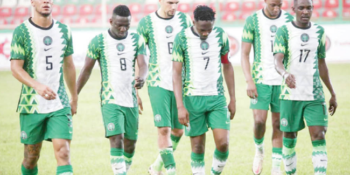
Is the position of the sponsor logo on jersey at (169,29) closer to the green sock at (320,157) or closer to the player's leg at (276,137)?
the player's leg at (276,137)

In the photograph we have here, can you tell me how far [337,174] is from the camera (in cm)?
827

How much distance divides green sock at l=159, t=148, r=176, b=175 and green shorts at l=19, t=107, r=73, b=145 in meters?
1.60

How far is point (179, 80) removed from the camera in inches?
282

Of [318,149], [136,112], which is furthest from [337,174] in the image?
[136,112]

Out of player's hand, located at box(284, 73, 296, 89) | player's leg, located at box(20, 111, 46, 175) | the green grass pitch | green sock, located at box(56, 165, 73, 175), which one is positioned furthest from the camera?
the green grass pitch

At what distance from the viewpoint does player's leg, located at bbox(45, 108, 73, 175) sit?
6.30 metres

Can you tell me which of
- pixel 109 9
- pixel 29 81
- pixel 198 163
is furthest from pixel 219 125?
pixel 109 9

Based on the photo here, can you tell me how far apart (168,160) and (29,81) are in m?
2.30

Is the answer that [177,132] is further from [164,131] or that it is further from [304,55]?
[304,55]

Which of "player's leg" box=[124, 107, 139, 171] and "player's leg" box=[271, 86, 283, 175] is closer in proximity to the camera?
"player's leg" box=[124, 107, 139, 171]

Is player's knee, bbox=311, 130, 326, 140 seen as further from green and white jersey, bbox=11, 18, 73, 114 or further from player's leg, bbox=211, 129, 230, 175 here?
green and white jersey, bbox=11, 18, 73, 114

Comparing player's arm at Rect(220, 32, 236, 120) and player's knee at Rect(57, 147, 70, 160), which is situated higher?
player's arm at Rect(220, 32, 236, 120)

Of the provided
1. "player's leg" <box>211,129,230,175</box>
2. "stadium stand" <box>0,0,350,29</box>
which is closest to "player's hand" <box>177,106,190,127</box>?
"player's leg" <box>211,129,230,175</box>

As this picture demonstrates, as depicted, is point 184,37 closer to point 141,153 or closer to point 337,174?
point 337,174
